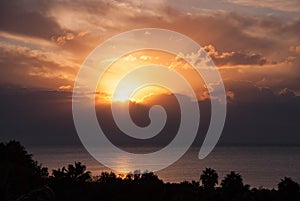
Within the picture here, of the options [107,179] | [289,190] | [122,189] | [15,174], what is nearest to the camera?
[15,174]

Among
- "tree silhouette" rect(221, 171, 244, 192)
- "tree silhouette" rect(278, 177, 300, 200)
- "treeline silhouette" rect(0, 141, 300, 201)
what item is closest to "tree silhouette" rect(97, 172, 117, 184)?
"treeline silhouette" rect(0, 141, 300, 201)

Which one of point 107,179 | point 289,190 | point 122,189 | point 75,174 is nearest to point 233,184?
point 289,190

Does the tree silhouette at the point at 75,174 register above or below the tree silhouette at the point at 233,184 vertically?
above

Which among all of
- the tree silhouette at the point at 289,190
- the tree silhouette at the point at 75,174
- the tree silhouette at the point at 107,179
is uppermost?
the tree silhouette at the point at 75,174

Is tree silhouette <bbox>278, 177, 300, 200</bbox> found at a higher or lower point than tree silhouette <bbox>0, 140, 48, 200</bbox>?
lower

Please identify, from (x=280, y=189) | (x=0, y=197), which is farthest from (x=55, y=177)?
(x=0, y=197)

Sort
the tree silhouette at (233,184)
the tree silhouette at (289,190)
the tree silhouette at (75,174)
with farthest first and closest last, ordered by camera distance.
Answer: the tree silhouette at (233,184)
the tree silhouette at (75,174)
the tree silhouette at (289,190)

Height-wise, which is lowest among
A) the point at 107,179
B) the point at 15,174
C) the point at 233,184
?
the point at 233,184

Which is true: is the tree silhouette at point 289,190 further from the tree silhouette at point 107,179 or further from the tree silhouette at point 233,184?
the tree silhouette at point 107,179

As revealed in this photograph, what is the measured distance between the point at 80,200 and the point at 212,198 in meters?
18.3

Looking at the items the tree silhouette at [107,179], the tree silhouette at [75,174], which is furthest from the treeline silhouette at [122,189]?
the tree silhouette at [107,179]

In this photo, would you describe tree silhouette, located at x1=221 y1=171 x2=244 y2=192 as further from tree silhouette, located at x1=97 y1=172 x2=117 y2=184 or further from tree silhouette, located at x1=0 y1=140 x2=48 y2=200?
tree silhouette, located at x1=0 y1=140 x2=48 y2=200

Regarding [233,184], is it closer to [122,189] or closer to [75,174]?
[122,189]

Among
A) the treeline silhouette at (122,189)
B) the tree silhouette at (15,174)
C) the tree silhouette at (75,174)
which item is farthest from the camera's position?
the tree silhouette at (75,174)
